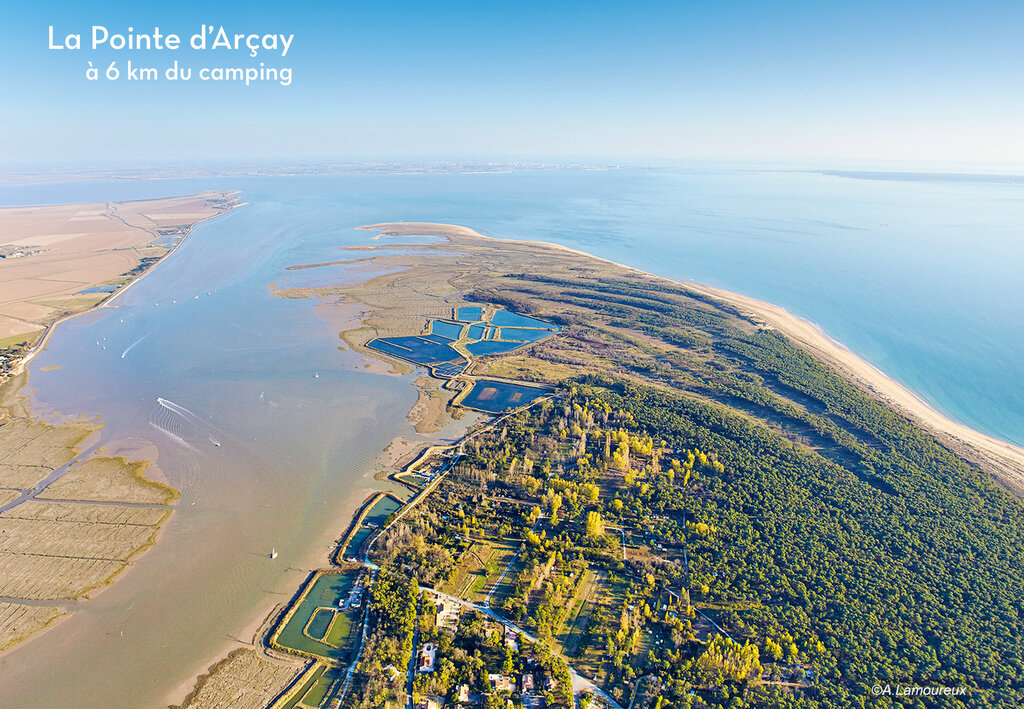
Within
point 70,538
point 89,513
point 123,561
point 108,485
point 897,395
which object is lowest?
point 123,561

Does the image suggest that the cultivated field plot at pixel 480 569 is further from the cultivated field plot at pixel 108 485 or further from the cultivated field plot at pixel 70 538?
the cultivated field plot at pixel 108 485

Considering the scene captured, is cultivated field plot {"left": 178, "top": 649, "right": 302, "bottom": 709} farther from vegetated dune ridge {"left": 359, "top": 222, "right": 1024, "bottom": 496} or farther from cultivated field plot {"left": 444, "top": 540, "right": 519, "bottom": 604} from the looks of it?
vegetated dune ridge {"left": 359, "top": 222, "right": 1024, "bottom": 496}

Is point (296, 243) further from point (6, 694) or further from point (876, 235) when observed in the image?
point (876, 235)

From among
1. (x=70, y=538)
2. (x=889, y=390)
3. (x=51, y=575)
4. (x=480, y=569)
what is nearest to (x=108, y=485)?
(x=70, y=538)

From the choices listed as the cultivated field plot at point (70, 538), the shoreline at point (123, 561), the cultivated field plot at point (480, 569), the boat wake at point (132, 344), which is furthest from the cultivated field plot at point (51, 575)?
the boat wake at point (132, 344)

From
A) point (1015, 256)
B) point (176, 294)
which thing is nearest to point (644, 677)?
point (176, 294)

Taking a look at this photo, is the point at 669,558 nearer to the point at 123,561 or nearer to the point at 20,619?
the point at 123,561
